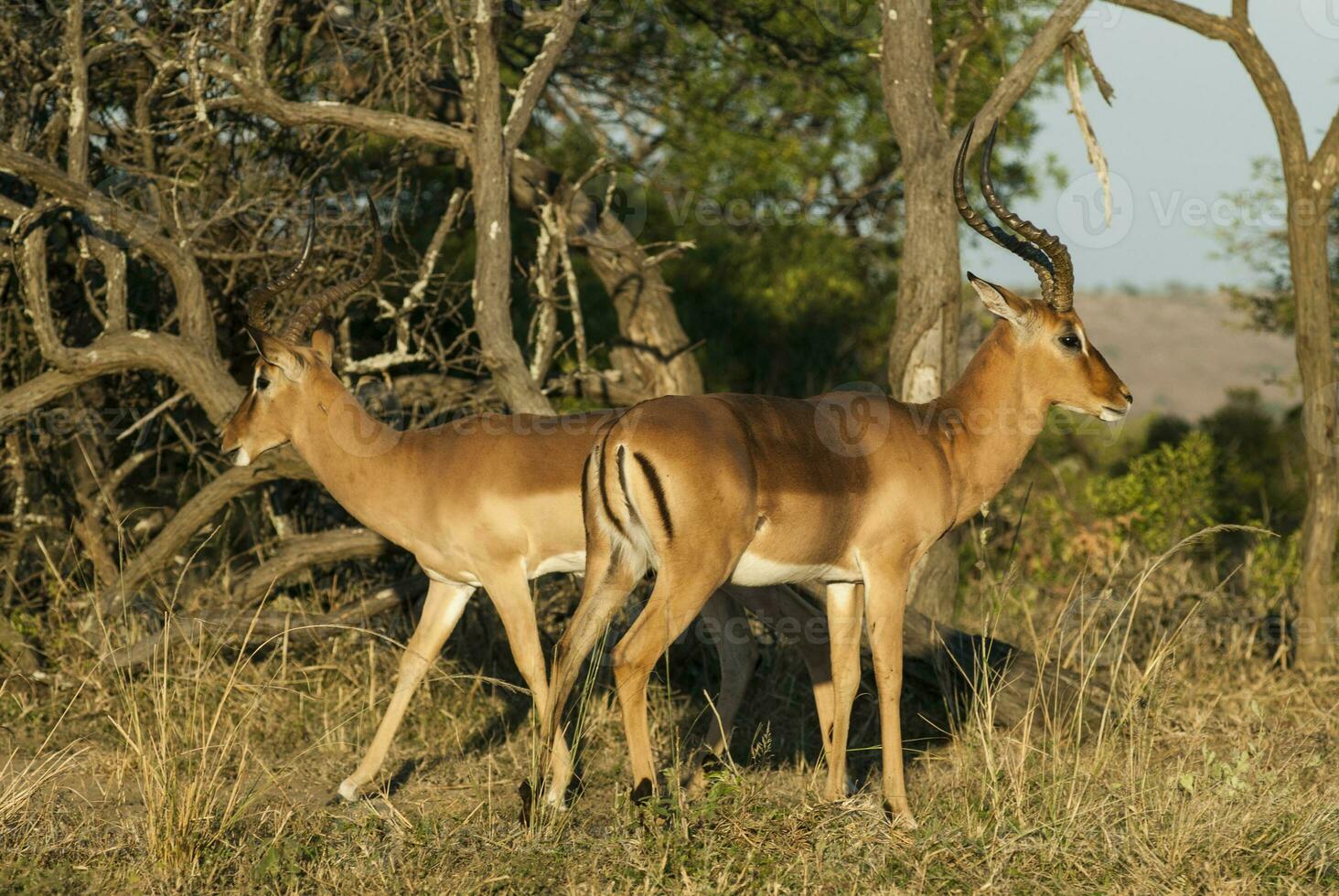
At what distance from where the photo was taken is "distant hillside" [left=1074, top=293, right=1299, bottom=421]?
120 ft

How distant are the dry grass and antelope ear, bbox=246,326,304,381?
1081 millimetres

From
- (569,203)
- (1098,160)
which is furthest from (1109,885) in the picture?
(569,203)

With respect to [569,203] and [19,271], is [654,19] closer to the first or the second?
[569,203]

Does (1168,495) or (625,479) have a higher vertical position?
(625,479)

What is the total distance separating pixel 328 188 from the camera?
764cm

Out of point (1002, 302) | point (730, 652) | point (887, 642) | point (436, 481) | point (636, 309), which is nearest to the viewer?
point (887, 642)

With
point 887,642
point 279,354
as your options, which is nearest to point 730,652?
point 887,642

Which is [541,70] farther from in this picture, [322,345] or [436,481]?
[436,481]

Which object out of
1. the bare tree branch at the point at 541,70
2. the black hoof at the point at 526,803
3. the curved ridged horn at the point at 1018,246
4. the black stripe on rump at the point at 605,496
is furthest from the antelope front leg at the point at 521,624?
the bare tree branch at the point at 541,70

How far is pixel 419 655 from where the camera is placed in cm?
519

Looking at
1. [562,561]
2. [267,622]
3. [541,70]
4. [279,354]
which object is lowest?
[267,622]

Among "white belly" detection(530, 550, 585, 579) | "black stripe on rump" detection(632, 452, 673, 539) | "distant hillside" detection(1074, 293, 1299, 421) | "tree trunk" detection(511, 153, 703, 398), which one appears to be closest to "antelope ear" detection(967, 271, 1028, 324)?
"black stripe on rump" detection(632, 452, 673, 539)

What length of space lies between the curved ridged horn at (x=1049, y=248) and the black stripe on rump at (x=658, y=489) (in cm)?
153

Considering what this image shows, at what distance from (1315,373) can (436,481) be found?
399 cm
